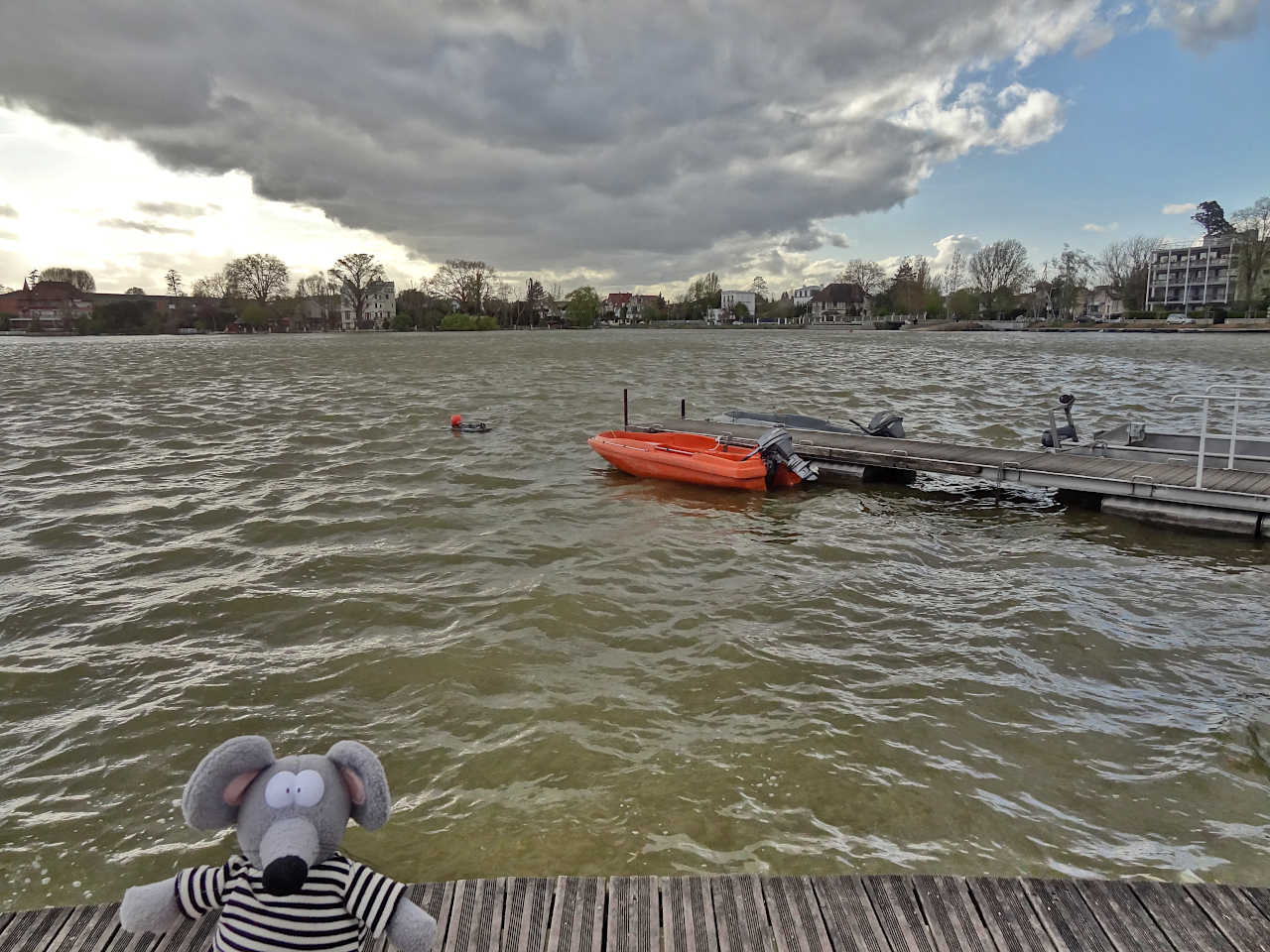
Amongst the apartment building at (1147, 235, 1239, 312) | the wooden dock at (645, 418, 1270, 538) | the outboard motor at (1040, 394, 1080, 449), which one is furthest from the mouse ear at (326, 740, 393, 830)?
the apartment building at (1147, 235, 1239, 312)

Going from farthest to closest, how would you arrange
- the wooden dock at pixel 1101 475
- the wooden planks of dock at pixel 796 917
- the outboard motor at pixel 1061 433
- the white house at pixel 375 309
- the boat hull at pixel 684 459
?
1. the white house at pixel 375 309
2. the outboard motor at pixel 1061 433
3. the boat hull at pixel 684 459
4. the wooden dock at pixel 1101 475
5. the wooden planks of dock at pixel 796 917

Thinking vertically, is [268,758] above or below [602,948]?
above

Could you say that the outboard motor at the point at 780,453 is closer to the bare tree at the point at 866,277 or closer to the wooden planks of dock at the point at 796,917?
the wooden planks of dock at the point at 796,917

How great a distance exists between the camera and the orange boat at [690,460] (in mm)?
13789

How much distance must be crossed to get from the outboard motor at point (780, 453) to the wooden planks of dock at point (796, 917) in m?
10.8

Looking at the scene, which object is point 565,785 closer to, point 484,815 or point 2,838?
point 484,815

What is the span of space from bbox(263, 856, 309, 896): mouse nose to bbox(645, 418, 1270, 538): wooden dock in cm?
1331

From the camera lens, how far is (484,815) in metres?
4.93

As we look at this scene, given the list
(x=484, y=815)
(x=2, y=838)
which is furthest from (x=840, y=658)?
(x=2, y=838)

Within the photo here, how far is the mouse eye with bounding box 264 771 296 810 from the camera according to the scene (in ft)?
7.06

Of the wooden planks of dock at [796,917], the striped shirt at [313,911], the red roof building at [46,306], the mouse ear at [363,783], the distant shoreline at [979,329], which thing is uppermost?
the red roof building at [46,306]

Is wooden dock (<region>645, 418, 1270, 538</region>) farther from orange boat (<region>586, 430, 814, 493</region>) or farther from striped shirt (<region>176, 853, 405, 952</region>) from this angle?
striped shirt (<region>176, 853, 405, 952</region>)

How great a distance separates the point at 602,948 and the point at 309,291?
166 m

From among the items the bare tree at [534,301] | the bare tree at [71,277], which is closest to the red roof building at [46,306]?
the bare tree at [71,277]
